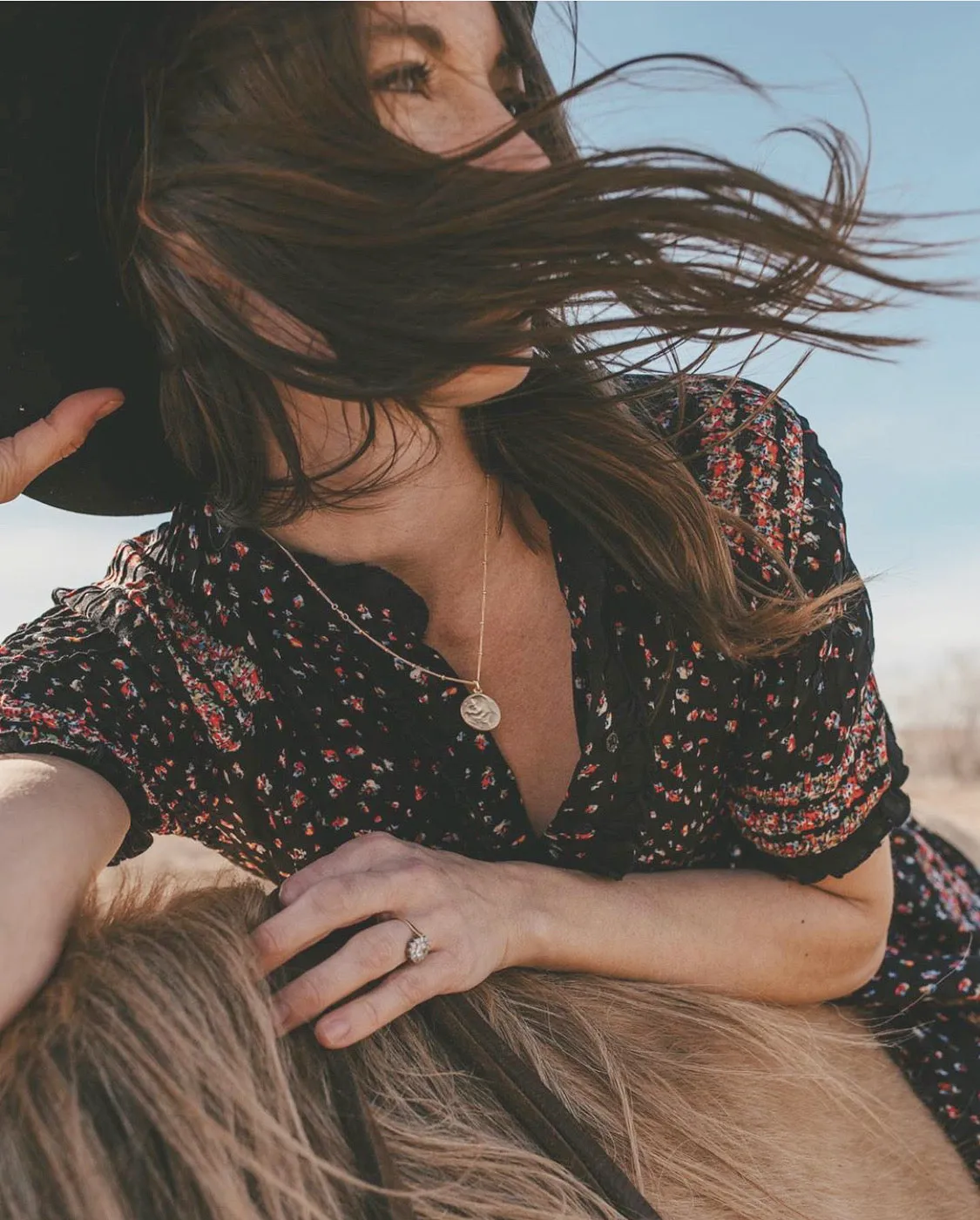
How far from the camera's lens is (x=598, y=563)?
137cm

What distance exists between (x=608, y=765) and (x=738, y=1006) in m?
0.27

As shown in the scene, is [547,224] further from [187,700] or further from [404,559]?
Answer: [187,700]

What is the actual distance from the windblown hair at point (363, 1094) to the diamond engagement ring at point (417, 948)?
51mm

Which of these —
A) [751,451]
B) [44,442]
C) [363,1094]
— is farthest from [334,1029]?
[751,451]

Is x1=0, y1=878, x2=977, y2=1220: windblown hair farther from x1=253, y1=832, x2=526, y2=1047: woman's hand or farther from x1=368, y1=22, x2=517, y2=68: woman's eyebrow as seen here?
x1=368, y1=22, x2=517, y2=68: woman's eyebrow

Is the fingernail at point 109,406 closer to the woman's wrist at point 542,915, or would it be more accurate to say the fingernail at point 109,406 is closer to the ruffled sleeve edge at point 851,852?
the woman's wrist at point 542,915

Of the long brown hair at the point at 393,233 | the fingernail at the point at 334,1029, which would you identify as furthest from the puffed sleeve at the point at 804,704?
the fingernail at the point at 334,1029

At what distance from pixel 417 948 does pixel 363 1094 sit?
13 centimetres

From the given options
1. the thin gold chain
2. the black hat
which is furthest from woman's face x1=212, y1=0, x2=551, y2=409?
the thin gold chain

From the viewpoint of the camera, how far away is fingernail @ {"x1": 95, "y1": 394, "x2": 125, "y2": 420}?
1366mm

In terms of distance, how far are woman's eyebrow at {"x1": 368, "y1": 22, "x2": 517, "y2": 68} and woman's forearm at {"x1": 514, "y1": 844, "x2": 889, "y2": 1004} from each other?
0.77 m

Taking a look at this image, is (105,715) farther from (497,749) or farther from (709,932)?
(709,932)

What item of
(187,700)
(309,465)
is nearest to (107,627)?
(187,700)

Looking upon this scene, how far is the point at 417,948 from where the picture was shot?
3.24 ft
